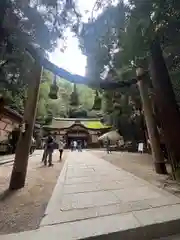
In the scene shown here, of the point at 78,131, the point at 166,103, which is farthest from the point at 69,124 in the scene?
the point at 166,103

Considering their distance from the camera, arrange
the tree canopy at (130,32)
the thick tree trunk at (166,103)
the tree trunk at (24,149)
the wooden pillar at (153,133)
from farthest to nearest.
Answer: the wooden pillar at (153,133) → the thick tree trunk at (166,103) → the tree trunk at (24,149) → the tree canopy at (130,32)

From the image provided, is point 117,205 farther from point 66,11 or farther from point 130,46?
point 66,11

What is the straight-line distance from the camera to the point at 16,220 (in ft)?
11.2

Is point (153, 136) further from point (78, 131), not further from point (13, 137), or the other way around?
point (78, 131)

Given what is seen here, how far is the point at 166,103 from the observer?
590 centimetres

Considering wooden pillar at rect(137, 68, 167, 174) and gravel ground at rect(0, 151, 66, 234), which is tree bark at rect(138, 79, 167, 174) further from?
gravel ground at rect(0, 151, 66, 234)

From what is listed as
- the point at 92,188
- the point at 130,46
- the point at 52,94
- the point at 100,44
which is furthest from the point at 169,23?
the point at 92,188

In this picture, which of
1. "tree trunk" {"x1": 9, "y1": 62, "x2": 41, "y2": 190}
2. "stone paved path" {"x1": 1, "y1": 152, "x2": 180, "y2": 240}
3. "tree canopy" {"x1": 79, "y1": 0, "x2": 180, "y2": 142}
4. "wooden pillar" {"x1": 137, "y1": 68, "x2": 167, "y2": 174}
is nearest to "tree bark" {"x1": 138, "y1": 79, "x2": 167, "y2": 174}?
"wooden pillar" {"x1": 137, "y1": 68, "x2": 167, "y2": 174}

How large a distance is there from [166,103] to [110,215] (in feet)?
12.5

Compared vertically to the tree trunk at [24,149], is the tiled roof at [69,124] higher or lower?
higher

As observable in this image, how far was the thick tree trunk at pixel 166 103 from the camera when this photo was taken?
5773 mm

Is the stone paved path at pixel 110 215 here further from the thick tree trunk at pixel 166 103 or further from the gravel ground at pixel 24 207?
the thick tree trunk at pixel 166 103

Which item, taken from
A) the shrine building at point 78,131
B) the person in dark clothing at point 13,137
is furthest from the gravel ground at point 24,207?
the shrine building at point 78,131

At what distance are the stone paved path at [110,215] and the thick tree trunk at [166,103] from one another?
158 centimetres
